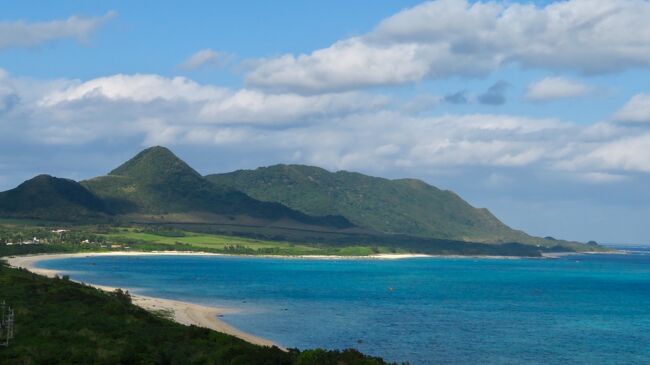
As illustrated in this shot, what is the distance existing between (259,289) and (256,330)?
80135mm

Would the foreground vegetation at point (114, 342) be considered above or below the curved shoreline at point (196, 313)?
above

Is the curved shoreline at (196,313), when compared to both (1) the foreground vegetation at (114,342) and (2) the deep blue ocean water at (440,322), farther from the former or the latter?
(1) the foreground vegetation at (114,342)

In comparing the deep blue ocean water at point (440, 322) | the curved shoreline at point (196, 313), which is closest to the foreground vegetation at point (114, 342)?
the curved shoreline at point (196, 313)

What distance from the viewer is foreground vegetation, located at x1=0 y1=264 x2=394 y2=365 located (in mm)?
62031

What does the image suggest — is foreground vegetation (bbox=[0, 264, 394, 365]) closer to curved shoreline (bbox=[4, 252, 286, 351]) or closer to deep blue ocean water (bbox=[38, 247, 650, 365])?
curved shoreline (bbox=[4, 252, 286, 351])

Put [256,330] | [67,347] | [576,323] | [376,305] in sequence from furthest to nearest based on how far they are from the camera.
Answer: [376,305] → [576,323] → [256,330] → [67,347]

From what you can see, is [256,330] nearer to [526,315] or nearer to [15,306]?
[15,306]

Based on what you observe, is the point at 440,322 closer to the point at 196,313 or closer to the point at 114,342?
the point at 196,313

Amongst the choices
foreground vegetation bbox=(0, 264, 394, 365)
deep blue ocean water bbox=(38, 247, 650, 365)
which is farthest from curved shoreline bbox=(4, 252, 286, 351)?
foreground vegetation bbox=(0, 264, 394, 365)

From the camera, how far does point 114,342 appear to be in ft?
225

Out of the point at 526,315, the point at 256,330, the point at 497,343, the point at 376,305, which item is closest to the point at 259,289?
the point at 376,305

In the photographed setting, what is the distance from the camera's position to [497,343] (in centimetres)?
10694

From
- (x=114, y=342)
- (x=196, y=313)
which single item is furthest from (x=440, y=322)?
(x=114, y=342)

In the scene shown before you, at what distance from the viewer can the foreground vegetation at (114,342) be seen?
6203 centimetres
